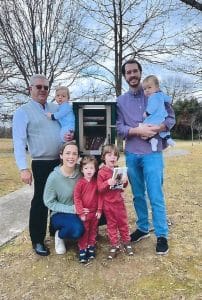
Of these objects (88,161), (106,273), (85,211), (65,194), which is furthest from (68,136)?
(106,273)

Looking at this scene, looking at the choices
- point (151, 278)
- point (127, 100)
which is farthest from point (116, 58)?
point (151, 278)

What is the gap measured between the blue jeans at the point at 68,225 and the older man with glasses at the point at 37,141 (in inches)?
10.5

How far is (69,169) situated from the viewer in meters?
3.79

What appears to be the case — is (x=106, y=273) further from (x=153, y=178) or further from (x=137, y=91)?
(x=137, y=91)

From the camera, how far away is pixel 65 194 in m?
3.79

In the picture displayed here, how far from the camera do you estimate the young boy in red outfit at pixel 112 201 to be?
3.65 meters

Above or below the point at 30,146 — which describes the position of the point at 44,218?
below

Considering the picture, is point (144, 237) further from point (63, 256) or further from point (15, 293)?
point (15, 293)

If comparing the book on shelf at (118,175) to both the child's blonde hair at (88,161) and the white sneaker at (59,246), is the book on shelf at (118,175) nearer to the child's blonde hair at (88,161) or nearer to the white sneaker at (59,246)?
the child's blonde hair at (88,161)

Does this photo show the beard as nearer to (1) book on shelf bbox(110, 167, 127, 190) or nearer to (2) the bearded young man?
(2) the bearded young man

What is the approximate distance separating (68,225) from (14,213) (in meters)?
2.27

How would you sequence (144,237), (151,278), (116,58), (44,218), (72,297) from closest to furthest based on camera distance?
1. (72,297)
2. (151,278)
3. (44,218)
4. (144,237)
5. (116,58)

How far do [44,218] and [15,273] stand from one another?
681 millimetres

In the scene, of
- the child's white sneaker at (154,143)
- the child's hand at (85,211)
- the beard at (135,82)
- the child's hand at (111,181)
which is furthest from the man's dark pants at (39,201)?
the beard at (135,82)
